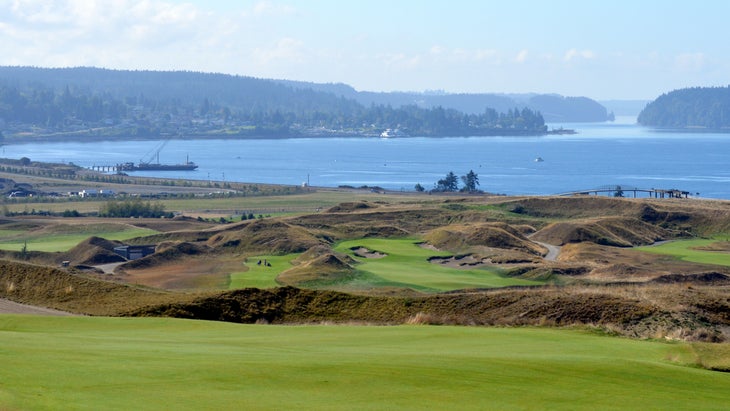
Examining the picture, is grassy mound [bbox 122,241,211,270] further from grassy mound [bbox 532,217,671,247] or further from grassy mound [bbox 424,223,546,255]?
grassy mound [bbox 532,217,671,247]

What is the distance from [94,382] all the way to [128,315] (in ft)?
36.3

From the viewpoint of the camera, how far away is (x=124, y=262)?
4525 centimetres

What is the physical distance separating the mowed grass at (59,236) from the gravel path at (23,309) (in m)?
27.0

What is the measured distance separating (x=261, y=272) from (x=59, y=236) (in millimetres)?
19876

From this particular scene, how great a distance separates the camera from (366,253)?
4891cm

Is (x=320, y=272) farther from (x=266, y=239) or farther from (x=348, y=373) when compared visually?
(x=348, y=373)

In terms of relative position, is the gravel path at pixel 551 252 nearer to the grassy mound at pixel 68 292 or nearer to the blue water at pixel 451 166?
the grassy mound at pixel 68 292

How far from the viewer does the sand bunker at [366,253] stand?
4809 cm

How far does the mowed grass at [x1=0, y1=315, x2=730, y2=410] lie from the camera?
448 inches

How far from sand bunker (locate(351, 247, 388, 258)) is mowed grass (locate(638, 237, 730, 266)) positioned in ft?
42.9

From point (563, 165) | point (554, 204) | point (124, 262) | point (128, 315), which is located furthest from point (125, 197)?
point (563, 165)

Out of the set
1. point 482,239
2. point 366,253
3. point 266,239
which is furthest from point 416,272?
point 266,239

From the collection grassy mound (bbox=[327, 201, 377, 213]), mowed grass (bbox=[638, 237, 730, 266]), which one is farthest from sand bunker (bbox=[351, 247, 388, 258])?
grassy mound (bbox=[327, 201, 377, 213])

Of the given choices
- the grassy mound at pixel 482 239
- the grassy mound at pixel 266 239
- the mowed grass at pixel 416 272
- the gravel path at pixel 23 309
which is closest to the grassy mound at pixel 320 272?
the mowed grass at pixel 416 272
